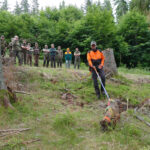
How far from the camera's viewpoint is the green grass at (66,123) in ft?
11.7

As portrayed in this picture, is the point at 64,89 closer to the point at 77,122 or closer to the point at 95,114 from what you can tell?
the point at 95,114

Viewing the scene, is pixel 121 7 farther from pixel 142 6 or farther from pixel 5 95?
pixel 5 95

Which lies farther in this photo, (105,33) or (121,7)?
(121,7)

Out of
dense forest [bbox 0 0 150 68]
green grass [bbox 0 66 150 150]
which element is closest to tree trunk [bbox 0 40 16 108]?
green grass [bbox 0 66 150 150]

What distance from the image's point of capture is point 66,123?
4363 mm

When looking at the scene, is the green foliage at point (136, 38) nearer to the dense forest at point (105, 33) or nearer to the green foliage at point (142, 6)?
the dense forest at point (105, 33)

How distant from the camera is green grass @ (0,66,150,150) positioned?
3.56 meters

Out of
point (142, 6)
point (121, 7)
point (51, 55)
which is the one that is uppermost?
point (121, 7)

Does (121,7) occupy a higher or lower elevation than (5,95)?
higher

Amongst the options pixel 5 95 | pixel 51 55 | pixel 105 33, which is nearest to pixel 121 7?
pixel 105 33

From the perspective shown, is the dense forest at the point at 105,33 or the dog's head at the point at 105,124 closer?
the dog's head at the point at 105,124

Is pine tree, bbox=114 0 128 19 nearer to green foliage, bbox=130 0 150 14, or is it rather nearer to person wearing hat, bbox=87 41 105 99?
green foliage, bbox=130 0 150 14

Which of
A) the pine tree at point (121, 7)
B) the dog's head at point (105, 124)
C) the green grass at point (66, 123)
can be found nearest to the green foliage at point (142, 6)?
the pine tree at point (121, 7)

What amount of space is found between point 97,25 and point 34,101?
60.8ft
